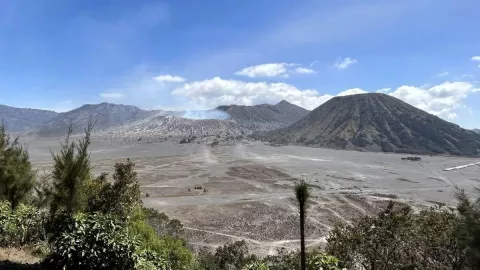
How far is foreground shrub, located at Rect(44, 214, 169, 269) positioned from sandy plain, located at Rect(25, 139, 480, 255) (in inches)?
1118

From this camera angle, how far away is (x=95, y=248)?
33.4 ft

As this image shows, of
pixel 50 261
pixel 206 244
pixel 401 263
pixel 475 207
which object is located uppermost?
pixel 475 207

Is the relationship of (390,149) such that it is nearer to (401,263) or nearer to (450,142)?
(450,142)

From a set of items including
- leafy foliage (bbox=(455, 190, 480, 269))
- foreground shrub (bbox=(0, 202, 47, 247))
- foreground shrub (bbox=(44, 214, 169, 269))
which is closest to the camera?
leafy foliage (bbox=(455, 190, 480, 269))

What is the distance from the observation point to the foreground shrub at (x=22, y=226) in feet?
46.3

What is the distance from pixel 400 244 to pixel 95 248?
36.4ft

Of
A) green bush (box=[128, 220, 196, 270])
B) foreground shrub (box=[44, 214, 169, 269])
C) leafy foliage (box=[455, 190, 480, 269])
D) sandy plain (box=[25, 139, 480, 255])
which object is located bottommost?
sandy plain (box=[25, 139, 480, 255])

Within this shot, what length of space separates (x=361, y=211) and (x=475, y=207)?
50395 mm

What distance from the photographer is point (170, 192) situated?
223ft

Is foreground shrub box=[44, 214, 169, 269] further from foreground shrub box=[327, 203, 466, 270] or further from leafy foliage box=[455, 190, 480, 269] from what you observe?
foreground shrub box=[327, 203, 466, 270]

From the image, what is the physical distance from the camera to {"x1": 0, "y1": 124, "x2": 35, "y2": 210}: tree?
59.9 ft

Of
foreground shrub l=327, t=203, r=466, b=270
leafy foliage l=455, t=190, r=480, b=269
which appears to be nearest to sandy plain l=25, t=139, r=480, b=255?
foreground shrub l=327, t=203, r=466, b=270

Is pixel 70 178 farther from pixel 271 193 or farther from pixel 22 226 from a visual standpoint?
pixel 271 193

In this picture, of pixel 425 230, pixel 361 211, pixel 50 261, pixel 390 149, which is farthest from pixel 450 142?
pixel 50 261
